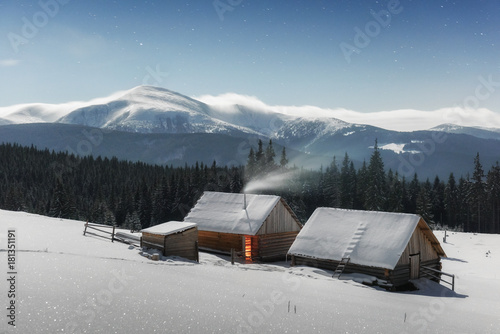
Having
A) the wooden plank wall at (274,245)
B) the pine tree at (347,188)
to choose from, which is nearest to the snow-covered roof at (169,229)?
the wooden plank wall at (274,245)

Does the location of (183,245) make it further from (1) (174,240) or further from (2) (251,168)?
(2) (251,168)

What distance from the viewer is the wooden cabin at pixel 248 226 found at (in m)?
32.1

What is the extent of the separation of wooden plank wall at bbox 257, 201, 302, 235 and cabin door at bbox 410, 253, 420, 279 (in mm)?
12200

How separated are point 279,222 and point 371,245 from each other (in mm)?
10870

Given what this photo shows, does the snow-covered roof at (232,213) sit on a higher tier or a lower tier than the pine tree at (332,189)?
higher

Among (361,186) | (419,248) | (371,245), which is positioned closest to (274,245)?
(371,245)

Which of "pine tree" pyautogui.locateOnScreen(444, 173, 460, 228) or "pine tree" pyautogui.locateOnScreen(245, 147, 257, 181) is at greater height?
"pine tree" pyautogui.locateOnScreen(245, 147, 257, 181)

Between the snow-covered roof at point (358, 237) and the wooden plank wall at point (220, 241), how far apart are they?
6.87 meters

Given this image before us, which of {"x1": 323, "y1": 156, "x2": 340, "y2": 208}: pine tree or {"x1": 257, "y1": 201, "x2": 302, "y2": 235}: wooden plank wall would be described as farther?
{"x1": 323, "y1": 156, "x2": 340, "y2": 208}: pine tree

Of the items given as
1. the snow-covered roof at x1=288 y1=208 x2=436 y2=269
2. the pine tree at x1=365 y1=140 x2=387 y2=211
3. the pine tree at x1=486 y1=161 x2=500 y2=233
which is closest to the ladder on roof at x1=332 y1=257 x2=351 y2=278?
the snow-covered roof at x1=288 y1=208 x2=436 y2=269

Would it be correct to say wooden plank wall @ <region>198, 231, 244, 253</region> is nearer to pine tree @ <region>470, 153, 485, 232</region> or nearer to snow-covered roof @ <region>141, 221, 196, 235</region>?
snow-covered roof @ <region>141, 221, 196, 235</region>

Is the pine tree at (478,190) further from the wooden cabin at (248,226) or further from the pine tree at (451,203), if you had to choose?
the wooden cabin at (248,226)

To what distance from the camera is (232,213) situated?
34.4 m

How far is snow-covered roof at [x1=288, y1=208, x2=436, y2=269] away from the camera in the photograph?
77.2 ft
